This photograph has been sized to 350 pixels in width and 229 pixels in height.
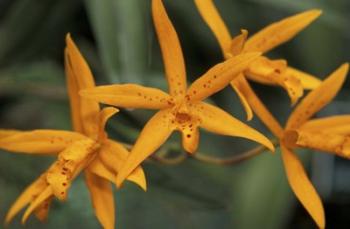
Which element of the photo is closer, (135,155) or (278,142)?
(135,155)

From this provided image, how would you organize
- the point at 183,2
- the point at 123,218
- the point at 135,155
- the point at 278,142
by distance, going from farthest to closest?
the point at 183,2 < the point at 123,218 < the point at 278,142 < the point at 135,155

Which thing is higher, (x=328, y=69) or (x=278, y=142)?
(x=278, y=142)

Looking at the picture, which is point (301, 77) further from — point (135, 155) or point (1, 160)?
point (1, 160)

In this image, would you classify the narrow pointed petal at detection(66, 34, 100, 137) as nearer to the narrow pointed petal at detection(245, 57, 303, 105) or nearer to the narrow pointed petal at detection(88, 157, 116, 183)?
the narrow pointed petal at detection(88, 157, 116, 183)

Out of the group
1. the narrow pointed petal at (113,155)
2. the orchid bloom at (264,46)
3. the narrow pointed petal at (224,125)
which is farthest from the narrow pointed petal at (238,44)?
the narrow pointed petal at (113,155)

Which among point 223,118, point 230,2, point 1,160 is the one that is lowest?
point 1,160

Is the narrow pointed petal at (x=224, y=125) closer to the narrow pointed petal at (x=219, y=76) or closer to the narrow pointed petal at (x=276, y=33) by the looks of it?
A: the narrow pointed petal at (x=219, y=76)

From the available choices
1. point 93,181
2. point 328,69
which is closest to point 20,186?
point 93,181

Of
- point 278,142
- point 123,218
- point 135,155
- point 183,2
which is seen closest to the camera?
point 135,155
